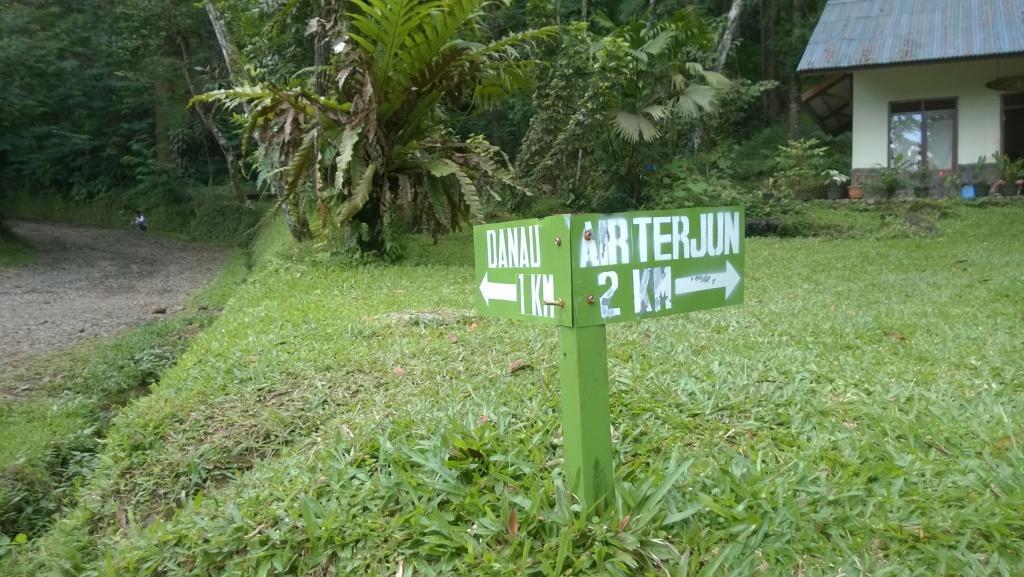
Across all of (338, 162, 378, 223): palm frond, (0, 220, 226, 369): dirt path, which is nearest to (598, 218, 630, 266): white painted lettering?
(0, 220, 226, 369): dirt path

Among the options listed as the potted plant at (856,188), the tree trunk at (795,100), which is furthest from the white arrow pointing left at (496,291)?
the tree trunk at (795,100)

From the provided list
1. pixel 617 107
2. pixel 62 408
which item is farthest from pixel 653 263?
pixel 617 107

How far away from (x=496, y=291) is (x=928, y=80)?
15.0 m

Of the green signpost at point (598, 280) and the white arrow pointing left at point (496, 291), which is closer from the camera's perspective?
the green signpost at point (598, 280)

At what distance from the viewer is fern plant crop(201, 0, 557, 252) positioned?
8266 millimetres

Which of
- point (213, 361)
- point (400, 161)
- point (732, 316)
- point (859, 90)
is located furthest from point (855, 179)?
point (213, 361)

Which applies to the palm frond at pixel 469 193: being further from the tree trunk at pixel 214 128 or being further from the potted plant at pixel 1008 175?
the tree trunk at pixel 214 128

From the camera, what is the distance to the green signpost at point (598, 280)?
6.78 ft

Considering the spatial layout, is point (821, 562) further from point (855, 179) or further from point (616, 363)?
point (855, 179)

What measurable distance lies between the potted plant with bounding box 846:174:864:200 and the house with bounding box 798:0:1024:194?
8 cm

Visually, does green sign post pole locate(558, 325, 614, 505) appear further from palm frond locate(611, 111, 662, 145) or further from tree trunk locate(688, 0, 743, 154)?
tree trunk locate(688, 0, 743, 154)

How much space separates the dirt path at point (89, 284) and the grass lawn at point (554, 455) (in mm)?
3900

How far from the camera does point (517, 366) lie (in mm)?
4109

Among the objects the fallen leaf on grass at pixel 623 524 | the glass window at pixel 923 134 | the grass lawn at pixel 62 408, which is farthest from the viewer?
the glass window at pixel 923 134
